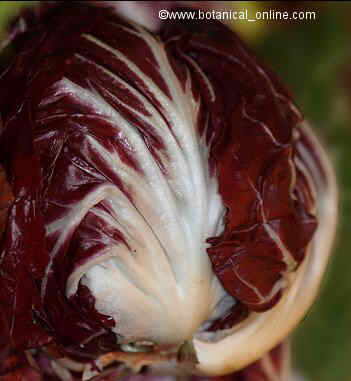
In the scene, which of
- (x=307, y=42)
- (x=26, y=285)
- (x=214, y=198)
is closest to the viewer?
(x=26, y=285)

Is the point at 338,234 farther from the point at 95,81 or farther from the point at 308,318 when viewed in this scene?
the point at 95,81

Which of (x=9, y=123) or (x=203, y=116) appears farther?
(x=203, y=116)

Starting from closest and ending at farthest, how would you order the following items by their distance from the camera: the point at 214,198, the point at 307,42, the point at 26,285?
the point at 26,285 < the point at 214,198 < the point at 307,42

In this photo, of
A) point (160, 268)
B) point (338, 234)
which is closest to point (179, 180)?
point (160, 268)

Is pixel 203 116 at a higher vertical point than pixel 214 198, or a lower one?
higher

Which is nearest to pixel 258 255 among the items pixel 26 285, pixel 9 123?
pixel 26 285

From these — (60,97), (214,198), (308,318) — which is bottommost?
(308,318)

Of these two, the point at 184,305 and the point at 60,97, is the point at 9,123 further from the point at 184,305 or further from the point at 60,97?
the point at 184,305
